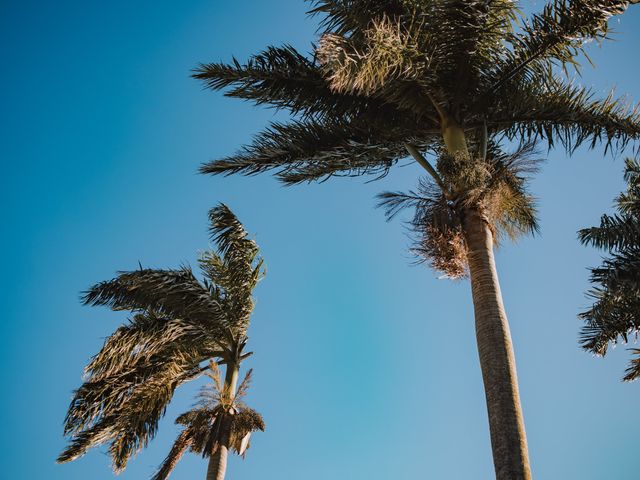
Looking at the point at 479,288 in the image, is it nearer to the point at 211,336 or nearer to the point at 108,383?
the point at 211,336

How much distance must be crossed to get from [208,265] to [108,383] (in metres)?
3.31

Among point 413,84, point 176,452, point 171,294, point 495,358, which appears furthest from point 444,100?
point 176,452

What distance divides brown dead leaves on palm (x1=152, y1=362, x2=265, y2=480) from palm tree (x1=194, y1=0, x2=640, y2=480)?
15.1ft

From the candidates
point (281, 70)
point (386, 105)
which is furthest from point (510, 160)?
point (281, 70)

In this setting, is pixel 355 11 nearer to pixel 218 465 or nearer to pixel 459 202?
pixel 459 202

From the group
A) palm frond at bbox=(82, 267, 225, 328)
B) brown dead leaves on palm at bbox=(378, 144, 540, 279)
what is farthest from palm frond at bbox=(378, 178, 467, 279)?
palm frond at bbox=(82, 267, 225, 328)

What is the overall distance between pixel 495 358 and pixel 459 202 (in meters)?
2.67

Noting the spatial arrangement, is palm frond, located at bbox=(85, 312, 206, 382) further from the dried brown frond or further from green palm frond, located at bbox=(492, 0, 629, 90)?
green palm frond, located at bbox=(492, 0, 629, 90)

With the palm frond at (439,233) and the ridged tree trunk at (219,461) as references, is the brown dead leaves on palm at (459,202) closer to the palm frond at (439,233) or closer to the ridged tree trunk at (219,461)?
the palm frond at (439,233)

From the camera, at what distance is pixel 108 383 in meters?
9.87

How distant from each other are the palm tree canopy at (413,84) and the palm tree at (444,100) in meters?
0.02

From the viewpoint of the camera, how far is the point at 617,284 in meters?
9.70

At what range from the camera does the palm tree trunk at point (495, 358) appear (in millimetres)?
6113

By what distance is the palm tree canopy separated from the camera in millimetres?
7949
